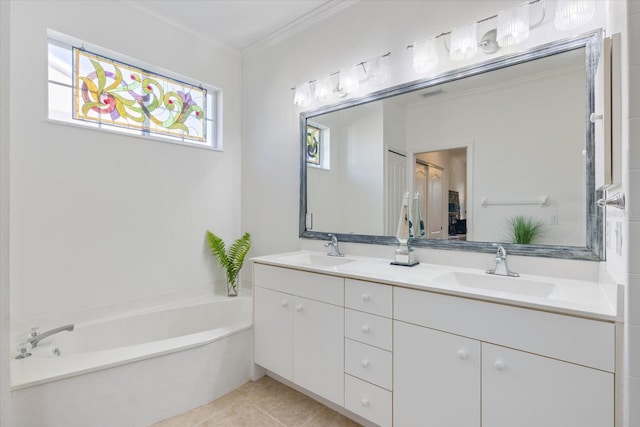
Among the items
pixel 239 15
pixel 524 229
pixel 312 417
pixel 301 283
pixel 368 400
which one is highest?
pixel 239 15

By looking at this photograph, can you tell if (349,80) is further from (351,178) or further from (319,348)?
(319,348)

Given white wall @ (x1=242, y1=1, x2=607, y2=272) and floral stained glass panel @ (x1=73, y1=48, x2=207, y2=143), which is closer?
white wall @ (x1=242, y1=1, x2=607, y2=272)

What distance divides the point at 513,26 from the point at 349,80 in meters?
0.99

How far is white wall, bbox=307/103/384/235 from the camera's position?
6.85 ft

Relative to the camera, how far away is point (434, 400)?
1.30 m

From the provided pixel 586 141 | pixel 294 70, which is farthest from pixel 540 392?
pixel 294 70

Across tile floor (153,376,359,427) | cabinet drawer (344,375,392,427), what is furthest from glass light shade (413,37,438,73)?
tile floor (153,376,359,427)

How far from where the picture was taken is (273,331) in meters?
1.98

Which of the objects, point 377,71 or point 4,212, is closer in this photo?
point 4,212

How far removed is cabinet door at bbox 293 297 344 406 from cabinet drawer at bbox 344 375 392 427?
5cm

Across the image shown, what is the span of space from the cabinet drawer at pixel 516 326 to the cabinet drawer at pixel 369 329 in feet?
0.30

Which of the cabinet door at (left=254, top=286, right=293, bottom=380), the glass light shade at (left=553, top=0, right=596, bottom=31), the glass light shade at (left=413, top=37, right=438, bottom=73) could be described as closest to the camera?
the glass light shade at (left=553, top=0, right=596, bottom=31)

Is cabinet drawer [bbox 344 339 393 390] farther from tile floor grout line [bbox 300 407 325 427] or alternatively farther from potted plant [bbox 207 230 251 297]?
potted plant [bbox 207 230 251 297]

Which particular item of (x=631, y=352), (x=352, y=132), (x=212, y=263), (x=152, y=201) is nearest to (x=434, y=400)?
(x=631, y=352)
